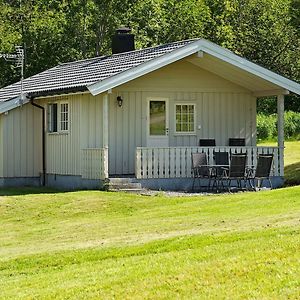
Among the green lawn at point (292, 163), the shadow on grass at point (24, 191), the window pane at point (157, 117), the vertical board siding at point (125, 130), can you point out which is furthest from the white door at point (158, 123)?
the green lawn at point (292, 163)

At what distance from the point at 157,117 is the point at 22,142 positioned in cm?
439

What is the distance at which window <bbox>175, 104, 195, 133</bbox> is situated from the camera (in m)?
27.5

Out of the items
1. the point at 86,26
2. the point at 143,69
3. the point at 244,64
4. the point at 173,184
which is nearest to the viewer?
the point at 143,69

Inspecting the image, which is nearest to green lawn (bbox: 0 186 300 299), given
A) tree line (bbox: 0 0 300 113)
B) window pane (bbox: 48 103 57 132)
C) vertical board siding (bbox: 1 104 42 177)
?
vertical board siding (bbox: 1 104 42 177)

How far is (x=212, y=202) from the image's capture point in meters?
21.2

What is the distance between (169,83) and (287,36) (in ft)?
109

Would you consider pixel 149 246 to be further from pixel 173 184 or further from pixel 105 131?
pixel 173 184

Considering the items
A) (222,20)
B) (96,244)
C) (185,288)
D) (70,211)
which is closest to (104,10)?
(222,20)

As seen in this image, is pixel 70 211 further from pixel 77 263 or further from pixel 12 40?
pixel 12 40

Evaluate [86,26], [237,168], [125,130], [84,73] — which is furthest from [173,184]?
[86,26]

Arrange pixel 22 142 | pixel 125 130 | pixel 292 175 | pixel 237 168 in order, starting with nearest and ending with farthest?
pixel 237 168
pixel 125 130
pixel 22 142
pixel 292 175

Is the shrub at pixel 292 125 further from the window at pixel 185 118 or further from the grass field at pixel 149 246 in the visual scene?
the grass field at pixel 149 246

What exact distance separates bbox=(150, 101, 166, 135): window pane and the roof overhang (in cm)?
167

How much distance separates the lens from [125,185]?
81.6 feet
